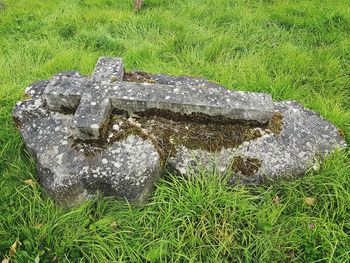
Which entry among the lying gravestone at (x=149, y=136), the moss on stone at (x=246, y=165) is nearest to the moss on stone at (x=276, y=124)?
the lying gravestone at (x=149, y=136)

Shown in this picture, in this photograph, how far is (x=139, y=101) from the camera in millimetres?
3057

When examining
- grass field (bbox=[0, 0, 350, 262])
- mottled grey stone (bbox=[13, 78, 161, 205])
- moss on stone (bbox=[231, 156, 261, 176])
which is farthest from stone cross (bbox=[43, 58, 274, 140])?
grass field (bbox=[0, 0, 350, 262])

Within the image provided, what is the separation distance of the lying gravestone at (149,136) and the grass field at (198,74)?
16cm

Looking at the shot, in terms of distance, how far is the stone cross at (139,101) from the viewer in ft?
9.75

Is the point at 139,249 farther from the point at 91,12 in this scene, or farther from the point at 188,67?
the point at 91,12

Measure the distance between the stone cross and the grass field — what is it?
0.60 m

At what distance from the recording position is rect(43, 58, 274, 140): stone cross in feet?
9.75

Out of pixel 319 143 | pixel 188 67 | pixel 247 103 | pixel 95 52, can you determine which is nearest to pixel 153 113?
pixel 247 103

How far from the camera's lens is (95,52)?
17.0 feet

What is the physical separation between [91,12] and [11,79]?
2.15 meters

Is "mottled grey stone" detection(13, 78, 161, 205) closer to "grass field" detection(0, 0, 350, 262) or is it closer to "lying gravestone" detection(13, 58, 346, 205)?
"lying gravestone" detection(13, 58, 346, 205)

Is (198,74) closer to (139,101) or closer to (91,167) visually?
(139,101)

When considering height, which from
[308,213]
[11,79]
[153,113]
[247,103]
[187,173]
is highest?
[247,103]

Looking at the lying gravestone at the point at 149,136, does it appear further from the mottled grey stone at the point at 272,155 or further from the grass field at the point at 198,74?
the grass field at the point at 198,74
